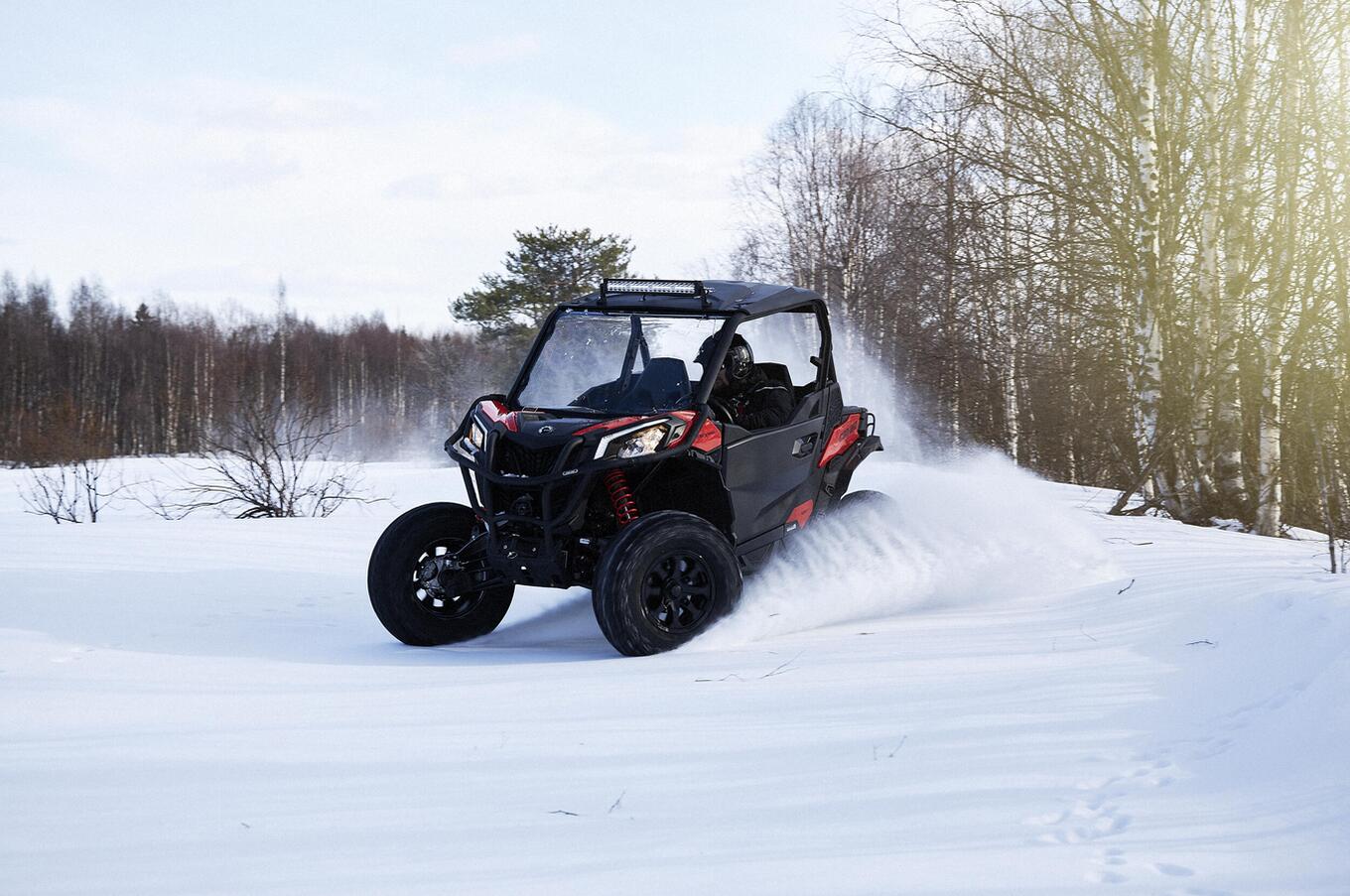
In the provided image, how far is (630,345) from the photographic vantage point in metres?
6.73

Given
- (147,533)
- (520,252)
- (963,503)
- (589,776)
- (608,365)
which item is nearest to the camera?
(589,776)

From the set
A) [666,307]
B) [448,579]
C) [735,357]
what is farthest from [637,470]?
[448,579]

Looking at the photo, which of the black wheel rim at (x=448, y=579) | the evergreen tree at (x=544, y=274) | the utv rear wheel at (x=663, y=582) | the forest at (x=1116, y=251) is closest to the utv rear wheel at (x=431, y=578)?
the black wheel rim at (x=448, y=579)

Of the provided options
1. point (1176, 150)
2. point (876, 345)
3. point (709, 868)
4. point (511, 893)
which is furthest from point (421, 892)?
point (876, 345)

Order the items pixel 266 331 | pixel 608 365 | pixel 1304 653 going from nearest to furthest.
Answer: pixel 1304 653, pixel 608 365, pixel 266 331

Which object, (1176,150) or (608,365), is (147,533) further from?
(1176,150)

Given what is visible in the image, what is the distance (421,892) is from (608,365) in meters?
4.35

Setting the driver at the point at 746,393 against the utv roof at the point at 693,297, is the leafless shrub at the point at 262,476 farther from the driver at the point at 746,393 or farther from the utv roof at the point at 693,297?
the driver at the point at 746,393

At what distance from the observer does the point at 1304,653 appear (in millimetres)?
4398

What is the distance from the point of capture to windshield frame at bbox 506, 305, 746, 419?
6.25m

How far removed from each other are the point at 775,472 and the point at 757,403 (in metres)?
0.45

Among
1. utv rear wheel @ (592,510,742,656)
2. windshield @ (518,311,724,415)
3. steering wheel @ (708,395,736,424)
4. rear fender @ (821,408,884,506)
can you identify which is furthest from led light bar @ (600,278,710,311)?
utv rear wheel @ (592,510,742,656)

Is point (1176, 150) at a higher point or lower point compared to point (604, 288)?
higher

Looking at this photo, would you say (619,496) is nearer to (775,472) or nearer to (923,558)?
(775,472)
